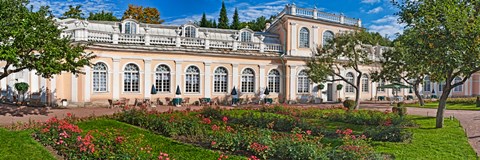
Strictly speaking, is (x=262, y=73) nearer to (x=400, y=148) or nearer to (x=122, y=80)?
(x=122, y=80)

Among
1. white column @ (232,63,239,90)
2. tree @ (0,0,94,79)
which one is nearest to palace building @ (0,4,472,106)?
white column @ (232,63,239,90)

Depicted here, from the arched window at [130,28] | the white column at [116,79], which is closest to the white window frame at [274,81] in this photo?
the arched window at [130,28]

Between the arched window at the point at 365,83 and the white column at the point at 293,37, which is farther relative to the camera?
the arched window at the point at 365,83

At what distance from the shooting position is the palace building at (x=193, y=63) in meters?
22.3

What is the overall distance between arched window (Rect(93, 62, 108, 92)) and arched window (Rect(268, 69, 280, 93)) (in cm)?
1284

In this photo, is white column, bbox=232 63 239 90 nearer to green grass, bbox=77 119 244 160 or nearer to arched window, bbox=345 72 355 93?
arched window, bbox=345 72 355 93

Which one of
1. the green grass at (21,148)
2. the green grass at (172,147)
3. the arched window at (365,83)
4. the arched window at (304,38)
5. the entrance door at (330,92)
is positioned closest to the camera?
the green grass at (21,148)

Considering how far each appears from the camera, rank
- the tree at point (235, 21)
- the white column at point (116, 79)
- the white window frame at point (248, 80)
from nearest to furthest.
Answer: the white column at point (116, 79) < the white window frame at point (248, 80) < the tree at point (235, 21)

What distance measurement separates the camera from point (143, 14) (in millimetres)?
38938

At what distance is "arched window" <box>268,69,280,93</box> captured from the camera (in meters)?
28.5

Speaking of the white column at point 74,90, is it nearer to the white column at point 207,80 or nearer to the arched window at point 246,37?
the white column at point 207,80

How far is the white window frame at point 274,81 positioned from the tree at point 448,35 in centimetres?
1634

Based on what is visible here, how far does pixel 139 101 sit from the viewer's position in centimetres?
2391

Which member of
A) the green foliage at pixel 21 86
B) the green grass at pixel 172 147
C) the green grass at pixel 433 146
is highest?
the green foliage at pixel 21 86
